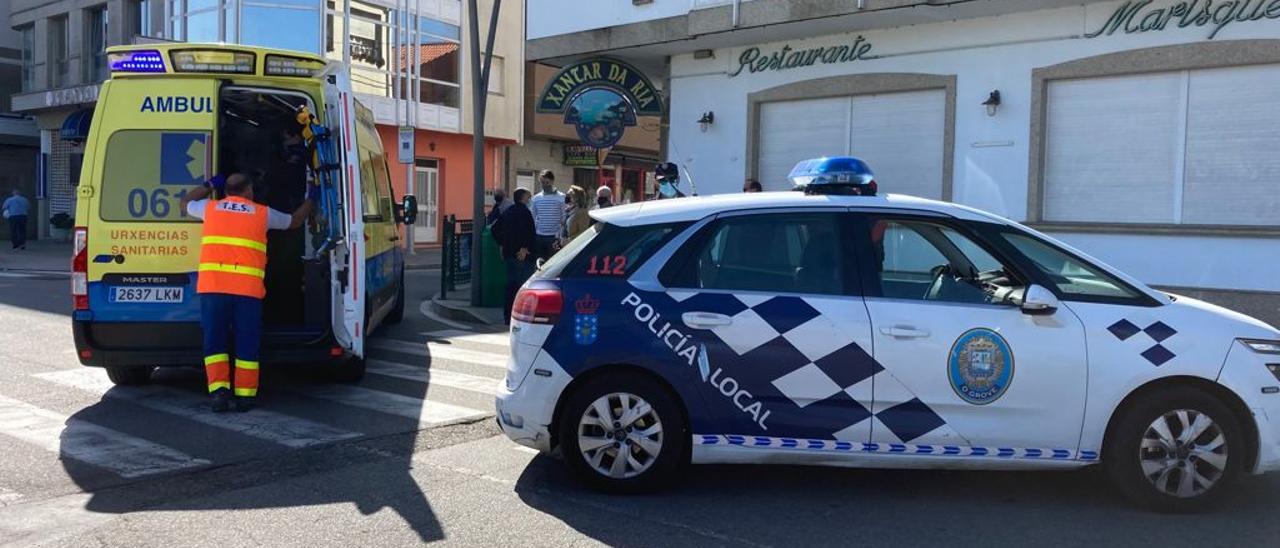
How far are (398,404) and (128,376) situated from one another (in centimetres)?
237

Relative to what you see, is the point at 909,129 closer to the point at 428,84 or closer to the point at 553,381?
the point at 553,381

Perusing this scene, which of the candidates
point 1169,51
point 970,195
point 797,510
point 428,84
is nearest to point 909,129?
point 970,195

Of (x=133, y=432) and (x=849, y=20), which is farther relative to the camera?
(x=849, y=20)

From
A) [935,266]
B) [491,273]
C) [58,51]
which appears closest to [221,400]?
[935,266]

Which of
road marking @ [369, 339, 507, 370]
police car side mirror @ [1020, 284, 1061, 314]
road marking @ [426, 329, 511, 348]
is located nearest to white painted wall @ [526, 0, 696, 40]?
road marking @ [426, 329, 511, 348]

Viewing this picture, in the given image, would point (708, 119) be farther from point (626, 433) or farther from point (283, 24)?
point (283, 24)

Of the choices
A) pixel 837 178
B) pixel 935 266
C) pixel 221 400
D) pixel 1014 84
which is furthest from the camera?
pixel 1014 84

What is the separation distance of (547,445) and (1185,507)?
325cm

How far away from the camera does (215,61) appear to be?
24.8 feet

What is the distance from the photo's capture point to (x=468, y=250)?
15.8 meters

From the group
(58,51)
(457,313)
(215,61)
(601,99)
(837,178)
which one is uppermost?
(58,51)

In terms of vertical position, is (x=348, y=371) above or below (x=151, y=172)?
below

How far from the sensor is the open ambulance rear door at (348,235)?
7133mm

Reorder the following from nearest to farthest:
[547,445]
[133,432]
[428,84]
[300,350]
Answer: [547,445]
[133,432]
[300,350]
[428,84]
